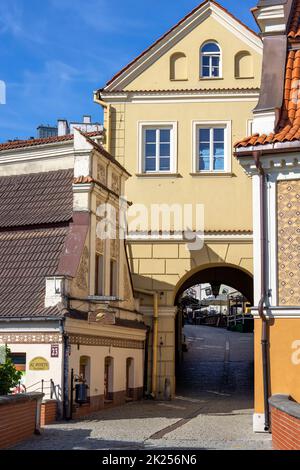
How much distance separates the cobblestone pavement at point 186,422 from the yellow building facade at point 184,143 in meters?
2.96

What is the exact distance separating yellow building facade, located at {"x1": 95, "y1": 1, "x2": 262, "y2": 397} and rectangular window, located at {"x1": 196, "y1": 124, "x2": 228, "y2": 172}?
0.03 m

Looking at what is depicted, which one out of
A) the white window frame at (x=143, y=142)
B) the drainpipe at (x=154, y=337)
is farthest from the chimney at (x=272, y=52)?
the drainpipe at (x=154, y=337)

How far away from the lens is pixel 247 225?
27.6 meters

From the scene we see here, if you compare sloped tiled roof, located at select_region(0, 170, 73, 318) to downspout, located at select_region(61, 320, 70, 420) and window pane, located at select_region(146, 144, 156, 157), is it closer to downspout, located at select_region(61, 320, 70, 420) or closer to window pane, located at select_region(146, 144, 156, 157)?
downspout, located at select_region(61, 320, 70, 420)

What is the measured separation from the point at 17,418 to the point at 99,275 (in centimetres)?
901

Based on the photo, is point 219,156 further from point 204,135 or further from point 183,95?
point 183,95

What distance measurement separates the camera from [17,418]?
1452cm

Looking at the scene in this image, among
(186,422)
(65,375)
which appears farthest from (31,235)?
(186,422)

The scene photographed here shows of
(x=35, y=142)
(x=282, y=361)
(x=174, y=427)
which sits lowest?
(x=174, y=427)

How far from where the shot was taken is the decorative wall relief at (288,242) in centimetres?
1691

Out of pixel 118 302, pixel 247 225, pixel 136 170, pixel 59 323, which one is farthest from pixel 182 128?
pixel 59 323

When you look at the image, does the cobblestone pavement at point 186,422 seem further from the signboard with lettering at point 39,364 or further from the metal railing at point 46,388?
the signboard with lettering at point 39,364

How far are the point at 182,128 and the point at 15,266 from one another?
9211mm
